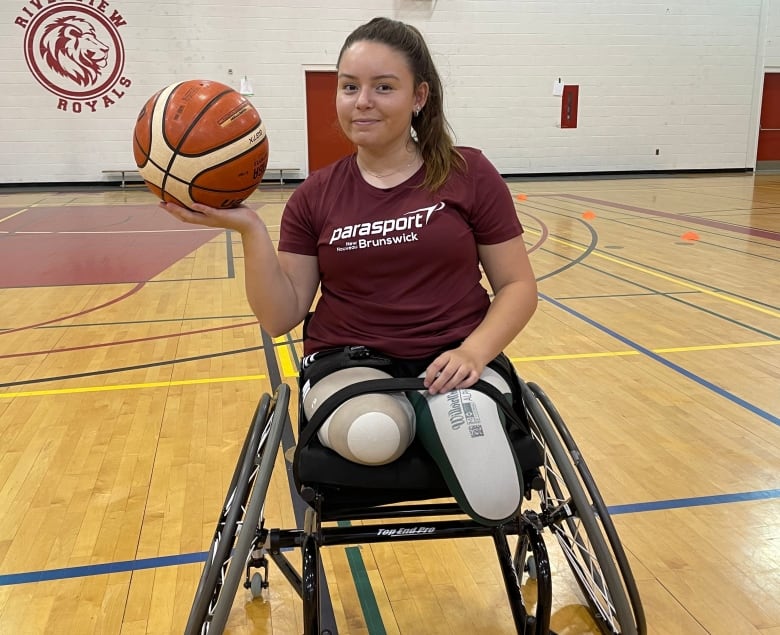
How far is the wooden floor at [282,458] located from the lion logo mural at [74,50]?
19.9 ft

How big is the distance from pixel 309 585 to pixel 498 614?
2.14 feet

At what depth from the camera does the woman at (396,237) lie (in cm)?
138

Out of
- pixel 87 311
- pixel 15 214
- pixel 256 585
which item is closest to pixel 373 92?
pixel 256 585

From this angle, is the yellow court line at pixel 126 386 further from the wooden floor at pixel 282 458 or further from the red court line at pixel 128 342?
the red court line at pixel 128 342

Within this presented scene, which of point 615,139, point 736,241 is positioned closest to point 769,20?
point 615,139

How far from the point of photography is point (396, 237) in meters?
1.41

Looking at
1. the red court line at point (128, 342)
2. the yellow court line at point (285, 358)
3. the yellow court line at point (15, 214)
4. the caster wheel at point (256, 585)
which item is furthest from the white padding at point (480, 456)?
the yellow court line at point (15, 214)

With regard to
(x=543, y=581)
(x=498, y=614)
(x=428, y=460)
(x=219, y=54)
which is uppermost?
(x=219, y=54)

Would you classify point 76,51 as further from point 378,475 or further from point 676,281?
point 378,475

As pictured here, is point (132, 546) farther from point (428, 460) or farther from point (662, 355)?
point (662, 355)

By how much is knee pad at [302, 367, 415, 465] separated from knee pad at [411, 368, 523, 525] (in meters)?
0.05

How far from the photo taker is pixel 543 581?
4.17ft

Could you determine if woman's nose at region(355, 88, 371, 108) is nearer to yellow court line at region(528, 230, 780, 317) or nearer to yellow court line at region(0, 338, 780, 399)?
yellow court line at region(0, 338, 780, 399)

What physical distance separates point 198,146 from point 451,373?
641 mm
